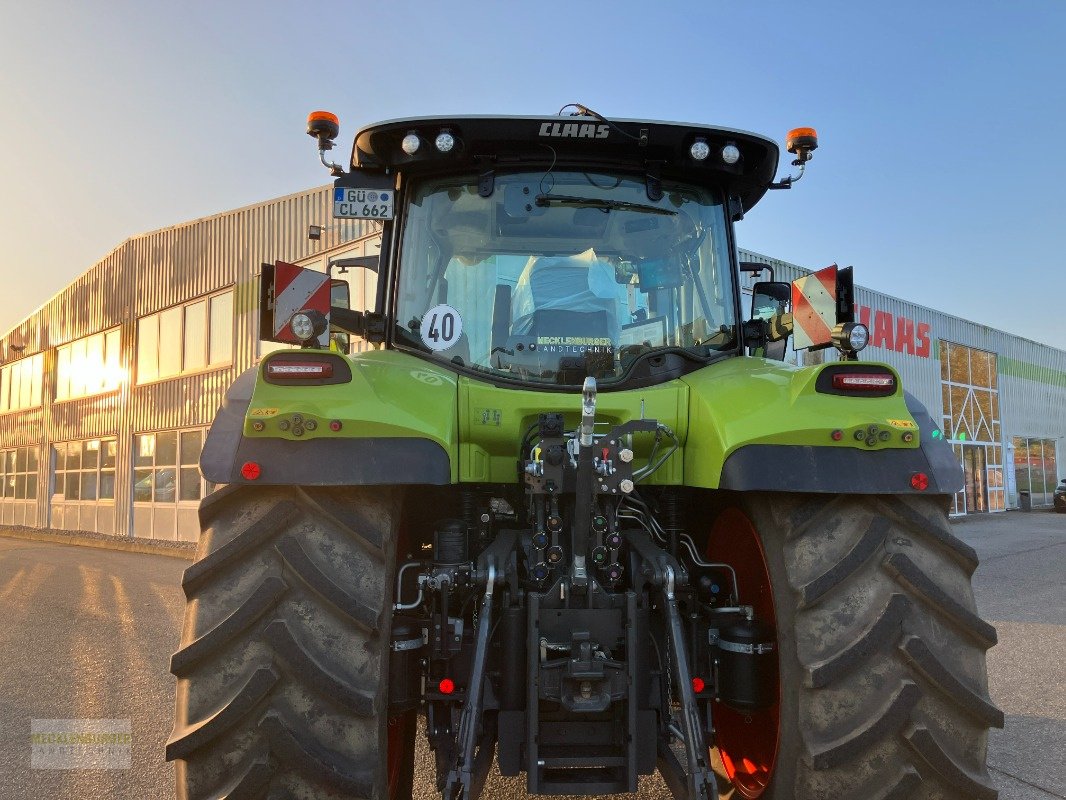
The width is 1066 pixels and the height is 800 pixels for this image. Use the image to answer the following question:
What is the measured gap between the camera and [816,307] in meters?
2.96

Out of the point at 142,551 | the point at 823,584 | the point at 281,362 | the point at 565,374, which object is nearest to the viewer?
the point at 823,584

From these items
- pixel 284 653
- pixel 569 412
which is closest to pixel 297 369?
pixel 284 653

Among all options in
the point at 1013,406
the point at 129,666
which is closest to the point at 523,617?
the point at 129,666

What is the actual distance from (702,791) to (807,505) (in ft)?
→ 2.90

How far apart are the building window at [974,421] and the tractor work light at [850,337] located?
2649 cm

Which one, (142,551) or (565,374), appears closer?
(565,374)

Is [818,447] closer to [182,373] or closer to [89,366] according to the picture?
[182,373]

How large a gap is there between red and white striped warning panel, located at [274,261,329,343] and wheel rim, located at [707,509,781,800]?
170 cm

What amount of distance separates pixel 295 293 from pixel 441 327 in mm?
684

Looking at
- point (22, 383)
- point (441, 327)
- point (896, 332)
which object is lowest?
point (441, 327)

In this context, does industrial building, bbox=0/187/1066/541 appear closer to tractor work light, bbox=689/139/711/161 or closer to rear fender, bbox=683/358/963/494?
tractor work light, bbox=689/139/711/161

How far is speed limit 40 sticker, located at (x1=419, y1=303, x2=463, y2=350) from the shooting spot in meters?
3.27

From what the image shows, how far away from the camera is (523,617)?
255 centimetres

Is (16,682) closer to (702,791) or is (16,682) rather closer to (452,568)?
(452,568)
